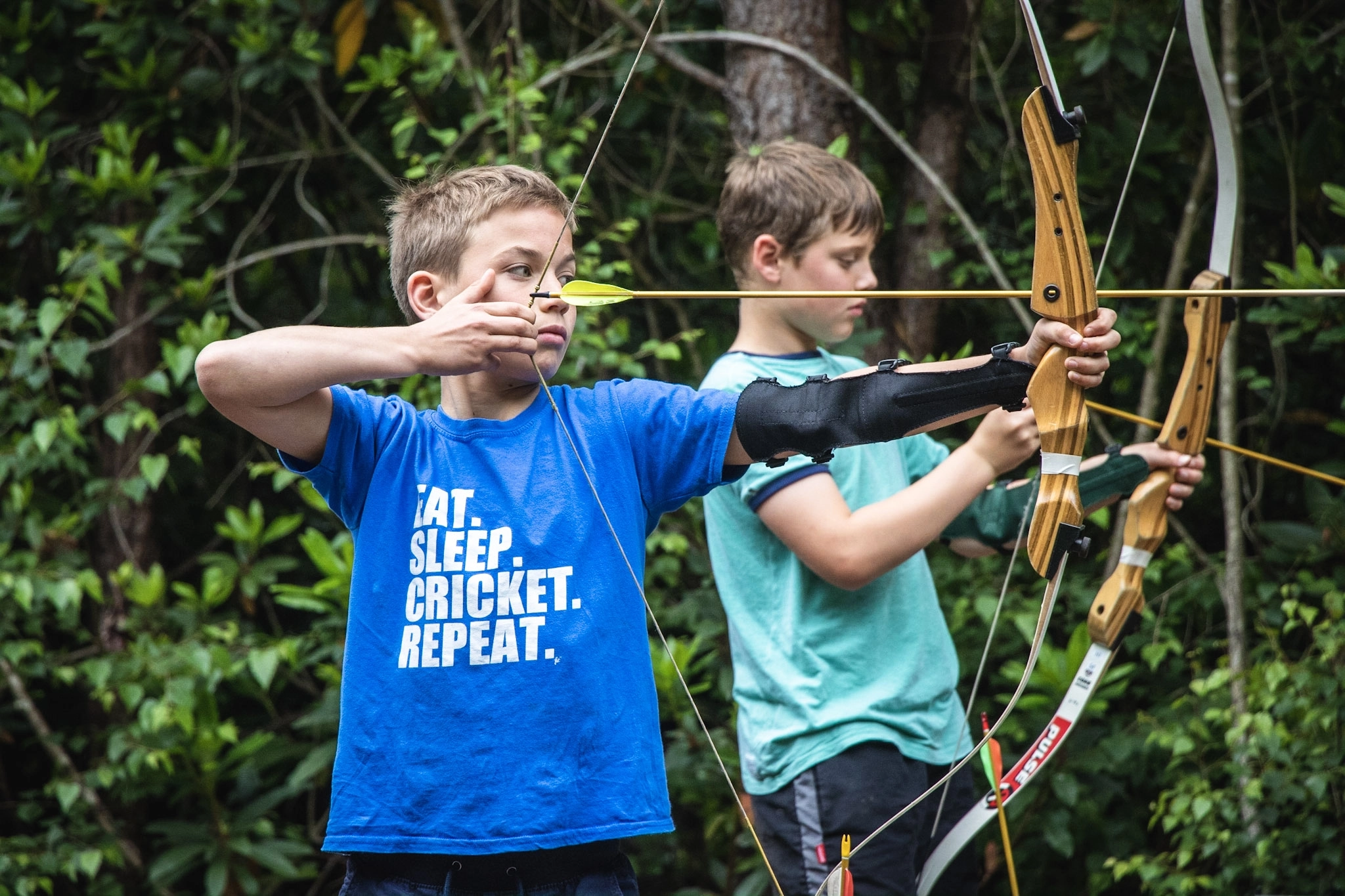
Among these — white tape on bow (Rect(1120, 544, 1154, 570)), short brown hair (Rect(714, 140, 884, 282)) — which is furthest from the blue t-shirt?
white tape on bow (Rect(1120, 544, 1154, 570))

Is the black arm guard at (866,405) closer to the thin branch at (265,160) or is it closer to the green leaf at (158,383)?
the green leaf at (158,383)

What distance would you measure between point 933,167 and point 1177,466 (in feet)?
4.52

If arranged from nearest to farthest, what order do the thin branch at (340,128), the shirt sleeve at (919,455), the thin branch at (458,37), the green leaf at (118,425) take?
the shirt sleeve at (919,455), the green leaf at (118,425), the thin branch at (458,37), the thin branch at (340,128)

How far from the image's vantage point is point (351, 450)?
1340 millimetres

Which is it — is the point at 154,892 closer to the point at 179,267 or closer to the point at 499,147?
the point at 179,267

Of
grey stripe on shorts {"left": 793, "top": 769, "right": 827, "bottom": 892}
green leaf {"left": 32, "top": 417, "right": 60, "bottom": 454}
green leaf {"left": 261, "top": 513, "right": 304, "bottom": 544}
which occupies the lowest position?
grey stripe on shorts {"left": 793, "top": 769, "right": 827, "bottom": 892}

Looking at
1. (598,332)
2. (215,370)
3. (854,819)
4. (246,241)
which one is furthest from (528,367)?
(246,241)

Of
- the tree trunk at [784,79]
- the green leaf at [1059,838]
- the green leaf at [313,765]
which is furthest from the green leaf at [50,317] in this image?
the green leaf at [1059,838]

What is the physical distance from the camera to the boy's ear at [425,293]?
146cm

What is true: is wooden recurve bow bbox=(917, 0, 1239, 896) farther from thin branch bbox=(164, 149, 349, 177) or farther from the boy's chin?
thin branch bbox=(164, 149, 349, 177)

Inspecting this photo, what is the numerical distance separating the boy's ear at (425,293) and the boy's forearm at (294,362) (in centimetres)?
21

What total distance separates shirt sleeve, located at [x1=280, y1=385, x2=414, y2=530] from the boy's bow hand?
0.69 metres

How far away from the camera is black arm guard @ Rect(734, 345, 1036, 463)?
4.09ft

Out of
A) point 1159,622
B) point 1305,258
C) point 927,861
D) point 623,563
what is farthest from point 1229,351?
point 623,563
